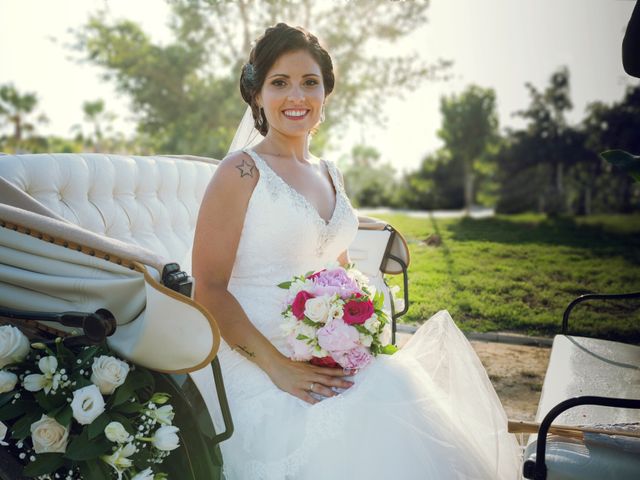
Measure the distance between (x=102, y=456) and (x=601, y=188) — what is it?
15.4 metres

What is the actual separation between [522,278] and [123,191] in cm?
462

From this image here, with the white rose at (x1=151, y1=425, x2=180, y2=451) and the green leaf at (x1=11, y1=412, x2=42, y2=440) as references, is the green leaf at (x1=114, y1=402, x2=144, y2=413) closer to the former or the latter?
the white rose at (x1=151, y1=425, x2=180, y2=451)

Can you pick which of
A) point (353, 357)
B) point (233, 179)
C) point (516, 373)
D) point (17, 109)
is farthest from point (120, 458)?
point (17, 109)

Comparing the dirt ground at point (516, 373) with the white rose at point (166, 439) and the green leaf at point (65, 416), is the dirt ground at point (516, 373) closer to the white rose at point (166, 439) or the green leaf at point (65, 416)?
the white rose at point (166, 439)

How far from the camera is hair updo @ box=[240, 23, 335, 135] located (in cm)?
215

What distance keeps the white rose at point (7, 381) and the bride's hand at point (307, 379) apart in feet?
2.52

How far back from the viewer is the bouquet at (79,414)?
4.41 feet

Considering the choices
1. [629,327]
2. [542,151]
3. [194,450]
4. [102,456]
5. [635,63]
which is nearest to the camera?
[102,456]

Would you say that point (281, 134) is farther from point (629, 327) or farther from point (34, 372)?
point (629, 327)

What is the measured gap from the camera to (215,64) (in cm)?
1477

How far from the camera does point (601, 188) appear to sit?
14.2m

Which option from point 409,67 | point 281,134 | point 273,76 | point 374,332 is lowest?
point 374,332

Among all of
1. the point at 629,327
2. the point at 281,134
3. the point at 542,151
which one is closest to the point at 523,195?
the point at 542,151

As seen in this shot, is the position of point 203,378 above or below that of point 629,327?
above
